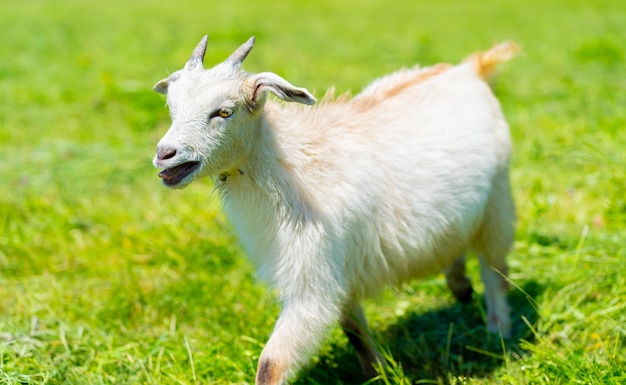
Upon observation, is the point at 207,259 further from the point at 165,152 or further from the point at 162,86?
the point at 165,152

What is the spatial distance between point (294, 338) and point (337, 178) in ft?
2.72

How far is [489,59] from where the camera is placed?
4984 millimetres

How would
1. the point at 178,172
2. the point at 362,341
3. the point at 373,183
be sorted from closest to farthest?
the point at 178,172
the point at 373,183
the point at 362,341

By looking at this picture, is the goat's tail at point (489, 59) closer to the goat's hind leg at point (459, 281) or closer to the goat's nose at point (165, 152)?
the goat's hind leg at point (459, 281)

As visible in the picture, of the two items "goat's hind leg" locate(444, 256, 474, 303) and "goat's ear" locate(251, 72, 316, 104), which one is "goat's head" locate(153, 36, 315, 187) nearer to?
"goat's ear" locate(251, 72, 316, 104)

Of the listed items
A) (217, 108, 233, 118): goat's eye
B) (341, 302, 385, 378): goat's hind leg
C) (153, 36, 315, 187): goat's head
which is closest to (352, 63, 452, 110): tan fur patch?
(153, 36, 315, 187): goat's head

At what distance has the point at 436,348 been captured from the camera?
4.47 m

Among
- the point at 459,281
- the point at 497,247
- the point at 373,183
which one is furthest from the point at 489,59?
the point at 373,183

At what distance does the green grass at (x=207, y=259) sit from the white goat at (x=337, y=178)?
1.39ft

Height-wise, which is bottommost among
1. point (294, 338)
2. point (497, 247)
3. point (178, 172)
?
point (497, 247)

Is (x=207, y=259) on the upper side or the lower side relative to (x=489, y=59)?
lower

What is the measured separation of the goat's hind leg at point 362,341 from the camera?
405 centimetres

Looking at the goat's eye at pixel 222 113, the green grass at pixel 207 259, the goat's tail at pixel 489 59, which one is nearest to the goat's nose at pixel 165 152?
the goat's eye at pixel 222 113

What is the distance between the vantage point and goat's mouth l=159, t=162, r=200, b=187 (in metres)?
3.37
